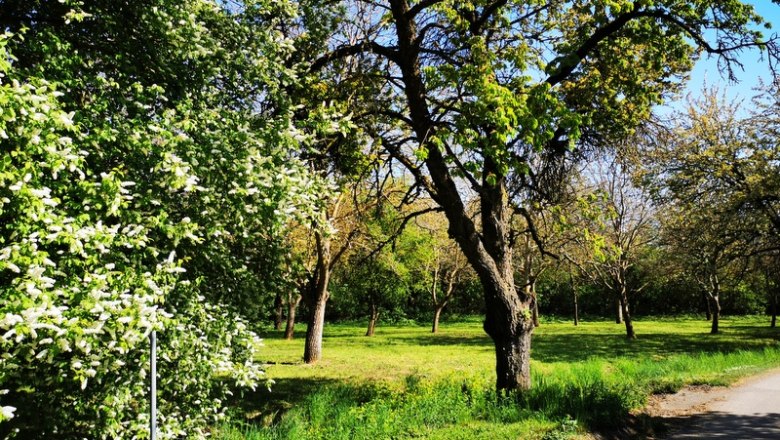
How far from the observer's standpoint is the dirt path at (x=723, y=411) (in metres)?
7.98

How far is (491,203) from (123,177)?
629 centimetres

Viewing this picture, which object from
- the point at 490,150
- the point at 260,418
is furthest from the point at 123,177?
the point at 260,418

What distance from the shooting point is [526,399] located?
27.0 feet

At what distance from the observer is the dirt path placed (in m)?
7.98

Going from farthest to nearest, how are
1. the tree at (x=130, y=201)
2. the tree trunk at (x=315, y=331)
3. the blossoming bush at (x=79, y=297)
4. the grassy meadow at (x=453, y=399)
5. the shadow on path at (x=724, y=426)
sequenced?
the tree trunk at (x=315, y=331) < the shadow on path at (x=724, y=426) < the grassy meadow at (x=453, y=399) < the tree at (x=130, y=201) < the blossoming bush at (x=79, y=297)

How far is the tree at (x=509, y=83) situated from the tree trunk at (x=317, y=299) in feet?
25.3

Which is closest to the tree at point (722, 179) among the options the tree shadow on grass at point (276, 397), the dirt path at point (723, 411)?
the dirt path at point (723, 411)

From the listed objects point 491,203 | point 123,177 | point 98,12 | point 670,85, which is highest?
point 670,85

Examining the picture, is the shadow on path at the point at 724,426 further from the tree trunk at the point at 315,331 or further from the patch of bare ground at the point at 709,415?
the tree trunk at the point at 315,331

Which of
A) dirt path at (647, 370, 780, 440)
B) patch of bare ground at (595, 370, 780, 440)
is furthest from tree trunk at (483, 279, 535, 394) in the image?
dirt path at (647, 370, 780, 440)

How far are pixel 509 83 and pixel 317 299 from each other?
1138 cm

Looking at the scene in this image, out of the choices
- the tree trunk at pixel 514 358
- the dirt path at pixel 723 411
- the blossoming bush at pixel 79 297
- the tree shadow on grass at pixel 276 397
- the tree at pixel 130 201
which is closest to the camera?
the blossoming bush at pixel 79 297

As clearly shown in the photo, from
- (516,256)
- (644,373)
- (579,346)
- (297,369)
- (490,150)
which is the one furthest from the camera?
(516,256)

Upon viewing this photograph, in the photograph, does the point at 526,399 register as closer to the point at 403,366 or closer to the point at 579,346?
the point at 403,366
